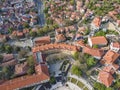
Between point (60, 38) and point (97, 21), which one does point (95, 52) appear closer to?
point (60, 38)

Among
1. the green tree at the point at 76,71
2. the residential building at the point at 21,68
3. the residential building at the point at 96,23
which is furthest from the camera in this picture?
the residential building at the point at 96,23

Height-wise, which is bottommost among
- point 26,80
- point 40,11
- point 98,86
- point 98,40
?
point 98,86

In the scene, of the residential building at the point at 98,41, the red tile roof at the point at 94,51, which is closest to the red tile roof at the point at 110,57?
the red tile roof at the point at 94,51

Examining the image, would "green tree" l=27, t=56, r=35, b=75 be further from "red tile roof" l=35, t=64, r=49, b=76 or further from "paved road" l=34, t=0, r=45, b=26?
"paved road" l=34, t=0, r=45, b=26

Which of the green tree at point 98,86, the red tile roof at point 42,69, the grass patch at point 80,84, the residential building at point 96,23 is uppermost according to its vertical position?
the residential building at point 96,23

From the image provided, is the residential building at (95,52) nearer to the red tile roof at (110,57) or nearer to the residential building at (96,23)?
the red tile roof at (110,57)

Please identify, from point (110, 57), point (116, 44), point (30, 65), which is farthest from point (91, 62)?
point (30, 65)

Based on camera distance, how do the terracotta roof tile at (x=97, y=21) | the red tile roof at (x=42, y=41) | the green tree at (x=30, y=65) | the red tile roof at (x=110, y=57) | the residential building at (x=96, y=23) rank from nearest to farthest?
the green tree at (x=30, y=65) → the red tile roof at (x=110, y=57) → the red tile roof at (x=42, y=41) → the residential building at (x=96, y=23) → the terracotta roof tile at (x=97, y=21)

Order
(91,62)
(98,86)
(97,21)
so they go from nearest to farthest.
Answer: (98,86) → (91,62) → (97,21)

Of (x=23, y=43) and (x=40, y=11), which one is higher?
(x=40, y=11)

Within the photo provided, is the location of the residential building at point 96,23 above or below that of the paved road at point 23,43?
above
